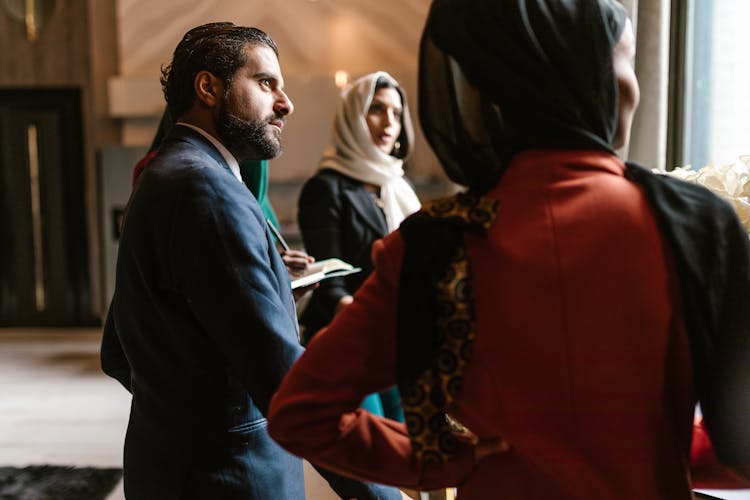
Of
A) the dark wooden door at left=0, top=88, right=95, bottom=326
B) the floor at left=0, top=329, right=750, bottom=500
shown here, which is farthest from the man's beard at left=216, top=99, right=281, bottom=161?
the dark wooden door at left=0, top=88, right=95, bottom=326

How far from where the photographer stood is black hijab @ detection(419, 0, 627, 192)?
71cm

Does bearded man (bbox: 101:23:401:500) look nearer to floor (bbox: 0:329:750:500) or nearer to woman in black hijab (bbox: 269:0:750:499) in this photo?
woman in black hijab (bbox: 269:0:750:499)

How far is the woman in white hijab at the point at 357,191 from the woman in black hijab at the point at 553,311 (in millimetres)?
1513

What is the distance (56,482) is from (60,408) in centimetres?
131

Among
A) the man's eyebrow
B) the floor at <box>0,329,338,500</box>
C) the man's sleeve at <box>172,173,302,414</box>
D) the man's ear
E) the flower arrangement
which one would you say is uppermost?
the man's eyebrow

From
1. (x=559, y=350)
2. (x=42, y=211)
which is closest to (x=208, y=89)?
(x=559, y=350)

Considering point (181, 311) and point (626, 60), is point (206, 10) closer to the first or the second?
point (181, 311)

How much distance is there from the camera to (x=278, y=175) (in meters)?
6.06

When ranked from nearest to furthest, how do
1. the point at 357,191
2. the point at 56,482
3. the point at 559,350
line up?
the point at 559,350 < the point at 357,191 < the point at 56,482

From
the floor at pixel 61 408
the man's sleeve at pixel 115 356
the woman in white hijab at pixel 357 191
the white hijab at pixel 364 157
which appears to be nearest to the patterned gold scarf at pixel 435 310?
the man's sleeve at pixel 115 356

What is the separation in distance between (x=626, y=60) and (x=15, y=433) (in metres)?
3.96

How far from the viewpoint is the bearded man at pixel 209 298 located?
107cm

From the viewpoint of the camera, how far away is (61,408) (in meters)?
4.38

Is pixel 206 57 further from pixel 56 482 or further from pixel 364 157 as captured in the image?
pixel 56 482
